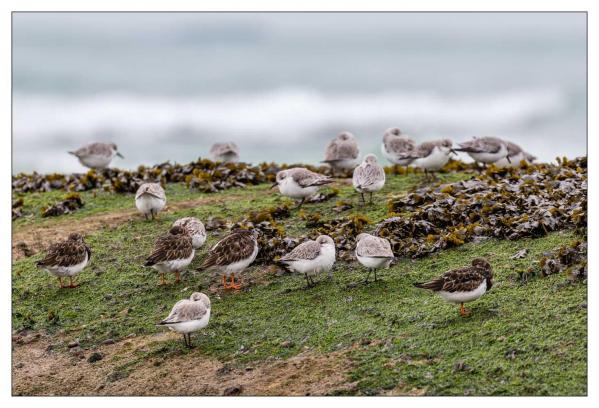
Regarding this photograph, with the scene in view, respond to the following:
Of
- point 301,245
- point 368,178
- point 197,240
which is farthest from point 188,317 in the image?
point 368,178

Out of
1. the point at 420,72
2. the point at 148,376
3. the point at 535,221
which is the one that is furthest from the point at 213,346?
the point at 420,72

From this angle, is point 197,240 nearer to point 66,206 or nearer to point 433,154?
point 66,206

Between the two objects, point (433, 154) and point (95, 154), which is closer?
point (433, 154)

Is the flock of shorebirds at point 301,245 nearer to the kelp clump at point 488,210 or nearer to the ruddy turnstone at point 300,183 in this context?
the ruddy turnstone at point 300,183

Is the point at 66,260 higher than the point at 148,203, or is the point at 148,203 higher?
the point at 148,203

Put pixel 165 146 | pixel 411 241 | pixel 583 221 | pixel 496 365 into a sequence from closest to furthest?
pixel 496 365 → pixel 583 221 → pixel 411 241 → pixel 165 146

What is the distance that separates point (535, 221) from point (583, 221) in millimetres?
800

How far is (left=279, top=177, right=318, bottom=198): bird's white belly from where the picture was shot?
1684cm

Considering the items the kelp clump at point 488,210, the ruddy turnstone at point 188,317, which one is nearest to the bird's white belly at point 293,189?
the kelp clump at point 488,210

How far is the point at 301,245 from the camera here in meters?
13.5

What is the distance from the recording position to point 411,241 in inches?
559

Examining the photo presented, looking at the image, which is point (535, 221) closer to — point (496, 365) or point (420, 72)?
point (496, 365)

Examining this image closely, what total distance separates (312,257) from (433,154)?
6620 mm

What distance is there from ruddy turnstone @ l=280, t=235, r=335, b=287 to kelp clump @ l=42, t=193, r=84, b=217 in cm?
720
